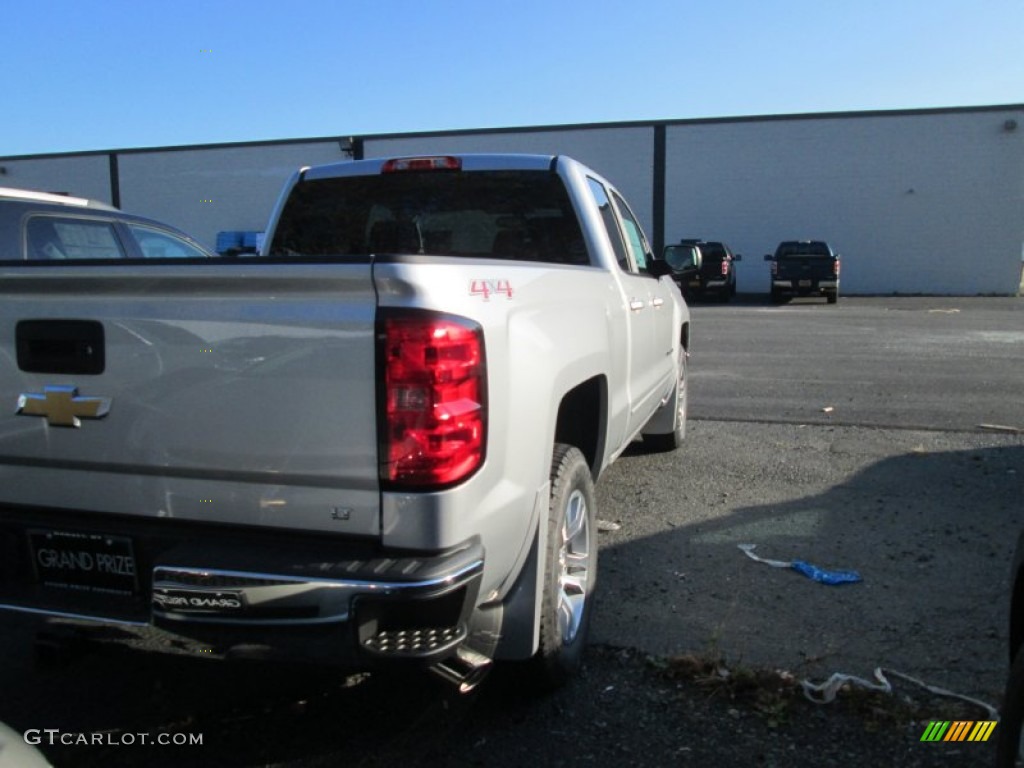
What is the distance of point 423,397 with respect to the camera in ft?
7.28

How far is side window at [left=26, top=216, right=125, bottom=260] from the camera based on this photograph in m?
5.95

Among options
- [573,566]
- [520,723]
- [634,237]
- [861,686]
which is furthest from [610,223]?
[520,723]

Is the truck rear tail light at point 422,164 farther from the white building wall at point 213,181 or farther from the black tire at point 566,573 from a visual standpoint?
the white building wall at point 213,181

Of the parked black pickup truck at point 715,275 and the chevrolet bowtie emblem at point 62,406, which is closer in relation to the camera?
the chevrolet bowtie emblem at point 62,406

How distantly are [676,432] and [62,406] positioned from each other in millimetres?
4984

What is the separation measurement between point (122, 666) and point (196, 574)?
5.19 feet

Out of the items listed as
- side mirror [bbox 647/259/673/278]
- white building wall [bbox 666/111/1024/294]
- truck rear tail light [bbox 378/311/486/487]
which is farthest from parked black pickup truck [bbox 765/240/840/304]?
truck rear tail light [bbox 378/311/486/487]

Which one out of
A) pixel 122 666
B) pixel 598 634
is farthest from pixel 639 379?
pixel 122 666

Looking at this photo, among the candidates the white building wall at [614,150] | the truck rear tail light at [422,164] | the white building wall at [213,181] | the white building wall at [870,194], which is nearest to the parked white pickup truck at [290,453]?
the truck rear tail light at [422,164]

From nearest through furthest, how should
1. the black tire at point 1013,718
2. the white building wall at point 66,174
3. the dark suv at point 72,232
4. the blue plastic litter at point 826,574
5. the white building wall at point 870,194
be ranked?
the black tire at point 1013,718, the blue plastic litter at point 826,574, the dark suv at point 72,232, the white building wall at point 870,194, the white building wall at point 66,174

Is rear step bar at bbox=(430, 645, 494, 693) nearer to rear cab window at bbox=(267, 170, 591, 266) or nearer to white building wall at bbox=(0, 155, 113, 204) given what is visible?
rear cab window at bbox=(267, 170, 591, 266)

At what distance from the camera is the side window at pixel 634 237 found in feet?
17.3

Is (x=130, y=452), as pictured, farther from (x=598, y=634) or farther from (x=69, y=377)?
(x=598, y=634)

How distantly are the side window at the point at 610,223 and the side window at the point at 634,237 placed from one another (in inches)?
8.0
